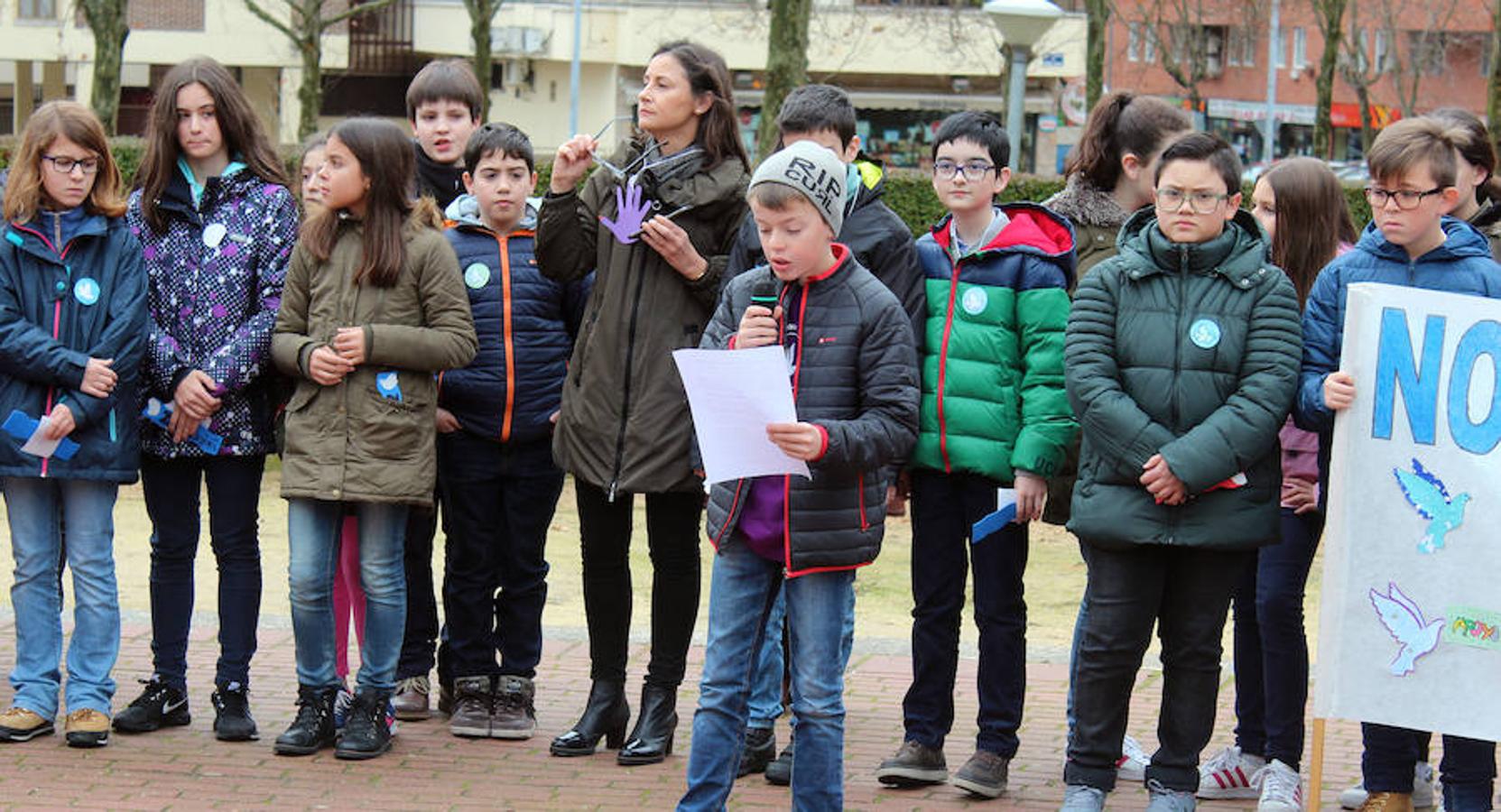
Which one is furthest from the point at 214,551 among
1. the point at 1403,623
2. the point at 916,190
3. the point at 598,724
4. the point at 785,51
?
the point at 785,51

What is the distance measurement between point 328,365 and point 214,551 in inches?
34.5

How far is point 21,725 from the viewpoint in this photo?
20.5 ft

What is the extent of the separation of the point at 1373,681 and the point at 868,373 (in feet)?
5.19

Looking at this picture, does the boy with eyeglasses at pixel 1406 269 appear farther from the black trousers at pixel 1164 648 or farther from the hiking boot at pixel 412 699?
the hiking boot at pixel 412 699

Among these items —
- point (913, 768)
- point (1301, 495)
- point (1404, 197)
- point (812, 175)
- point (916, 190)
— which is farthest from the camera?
point (916, 190)

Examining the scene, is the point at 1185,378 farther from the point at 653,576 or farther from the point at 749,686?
the point at 653,576

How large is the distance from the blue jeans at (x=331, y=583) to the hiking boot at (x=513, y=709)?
42 cm

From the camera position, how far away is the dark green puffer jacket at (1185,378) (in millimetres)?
5191

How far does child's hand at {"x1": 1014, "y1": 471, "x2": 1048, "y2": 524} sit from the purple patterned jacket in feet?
7.76

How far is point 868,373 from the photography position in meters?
5.10

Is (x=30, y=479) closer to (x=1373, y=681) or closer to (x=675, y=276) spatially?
(x=675, y=276)

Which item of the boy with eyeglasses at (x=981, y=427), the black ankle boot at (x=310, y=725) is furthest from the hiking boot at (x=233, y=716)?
the boy with eyeglasses at (x=981, y=427)

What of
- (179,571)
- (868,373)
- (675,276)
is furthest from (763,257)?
(179,571)

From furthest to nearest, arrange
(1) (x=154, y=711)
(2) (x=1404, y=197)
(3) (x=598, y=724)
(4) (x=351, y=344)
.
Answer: (1) (x=154, y=711) → (3) (x=598, y=724) → (4) (x=351, y=344) → (2) (x=1404, y=197)
